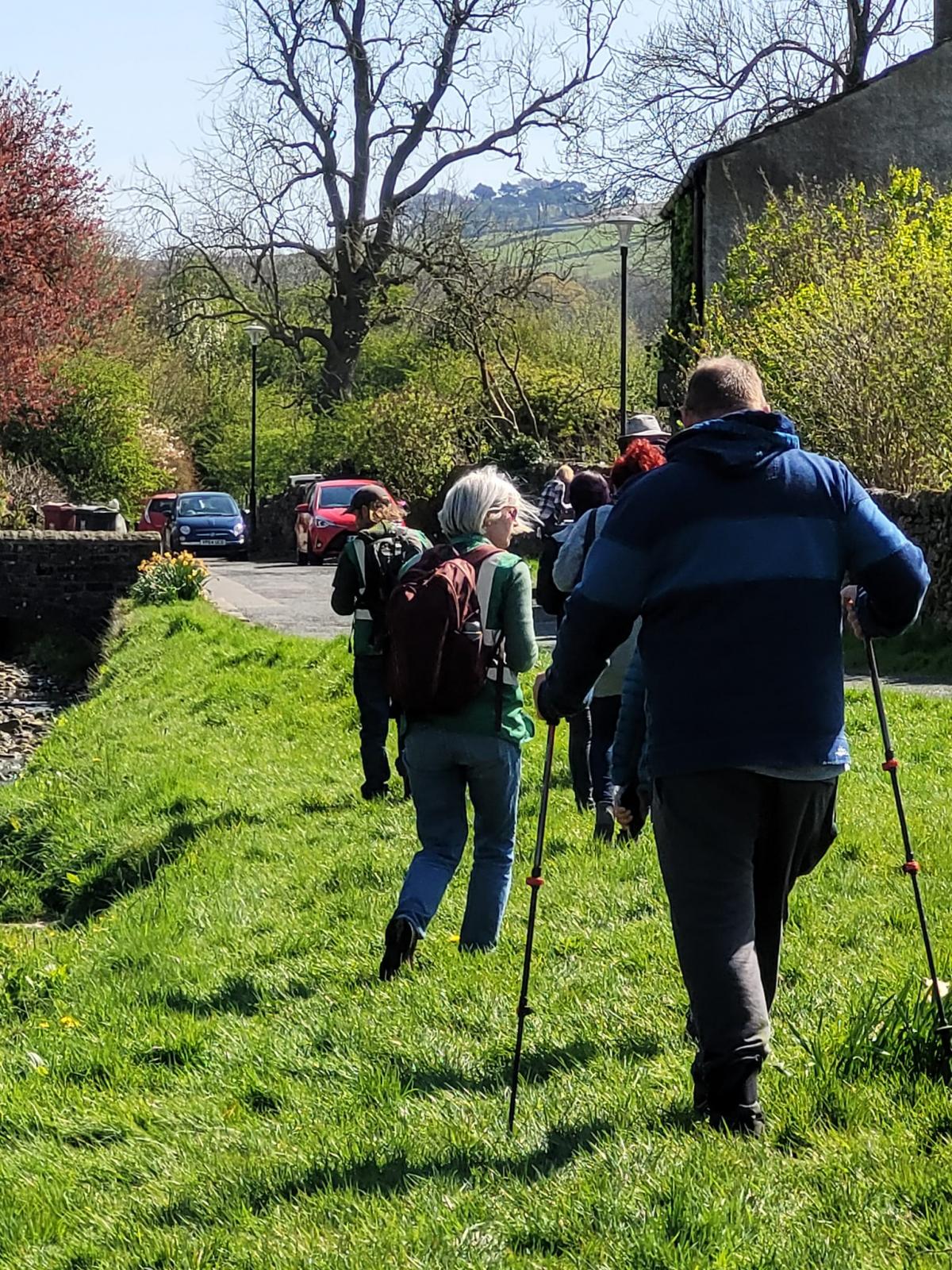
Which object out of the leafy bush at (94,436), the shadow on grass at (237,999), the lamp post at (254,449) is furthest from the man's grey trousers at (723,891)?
the leafy bush at (94,436)

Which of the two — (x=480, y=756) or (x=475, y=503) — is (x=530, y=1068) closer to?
(x=480, y=756)

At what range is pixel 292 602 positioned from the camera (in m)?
25.3

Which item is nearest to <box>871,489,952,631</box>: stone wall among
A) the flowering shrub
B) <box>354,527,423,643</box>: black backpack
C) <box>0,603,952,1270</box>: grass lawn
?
<box>0,603,952,1270</box>: grass lawn

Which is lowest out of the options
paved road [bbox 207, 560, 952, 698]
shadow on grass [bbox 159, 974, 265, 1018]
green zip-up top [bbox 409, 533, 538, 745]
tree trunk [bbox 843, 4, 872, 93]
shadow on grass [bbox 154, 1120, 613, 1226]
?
shadow on grass [bbox 159, 974, 265, 1018]

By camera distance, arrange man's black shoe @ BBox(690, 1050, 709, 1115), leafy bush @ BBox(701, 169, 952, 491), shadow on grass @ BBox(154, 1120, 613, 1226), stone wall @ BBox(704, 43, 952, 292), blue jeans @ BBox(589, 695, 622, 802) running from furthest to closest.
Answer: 1. stone wall @ BBox(704, 43, 952, 292)
2. leafy bush @ BBox(701, 169, 952, 491)
3. blue jeans @ BBox(589, 695, 622, 802)
4. man's black shoe @ BBox(690, 1050, 709, 1115)
5. shadow on grass @ BBox(154, 1120, 613, 1226)

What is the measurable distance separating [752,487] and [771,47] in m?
40.1

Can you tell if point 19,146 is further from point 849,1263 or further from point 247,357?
point 849,1263

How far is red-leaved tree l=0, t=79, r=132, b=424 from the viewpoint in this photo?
34.1 meters

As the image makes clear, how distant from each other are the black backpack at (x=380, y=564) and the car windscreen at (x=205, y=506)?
110 feet

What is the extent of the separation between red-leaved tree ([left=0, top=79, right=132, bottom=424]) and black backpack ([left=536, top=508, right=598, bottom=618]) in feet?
88.4

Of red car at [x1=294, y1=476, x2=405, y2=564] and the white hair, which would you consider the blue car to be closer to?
red car at [x1=294, y1=476, x2=405, y2=564]

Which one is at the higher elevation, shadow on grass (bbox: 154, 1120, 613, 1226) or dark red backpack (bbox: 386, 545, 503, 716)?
dark red backpack (bbox: 386, 545, 503, 716)

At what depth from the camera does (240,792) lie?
11695 millimetres

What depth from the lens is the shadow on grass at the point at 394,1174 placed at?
4238 millimetres
